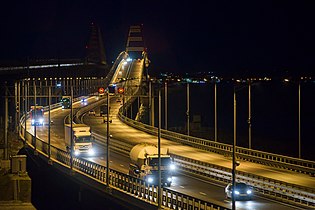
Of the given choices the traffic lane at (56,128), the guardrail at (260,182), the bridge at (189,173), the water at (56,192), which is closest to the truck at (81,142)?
the bridge at (189,173)

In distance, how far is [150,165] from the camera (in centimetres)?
4875

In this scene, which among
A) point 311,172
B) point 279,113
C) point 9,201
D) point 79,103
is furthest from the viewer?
point 279,113

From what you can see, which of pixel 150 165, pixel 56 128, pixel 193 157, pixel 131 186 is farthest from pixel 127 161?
pixel 56 128

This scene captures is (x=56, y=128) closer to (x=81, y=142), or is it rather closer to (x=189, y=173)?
(x=81, y=142)

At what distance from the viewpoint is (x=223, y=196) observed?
4466 centimetres

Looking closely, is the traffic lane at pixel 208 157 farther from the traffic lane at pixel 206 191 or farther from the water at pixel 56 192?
the water at pixel 56 192

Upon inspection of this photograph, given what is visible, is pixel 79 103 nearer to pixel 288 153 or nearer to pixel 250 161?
pixel 288 153

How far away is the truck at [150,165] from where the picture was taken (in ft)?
157

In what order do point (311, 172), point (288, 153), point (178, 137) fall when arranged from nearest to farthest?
point (311, 172) < point (178, 137) < point (288, 153)

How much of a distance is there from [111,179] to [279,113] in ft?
500

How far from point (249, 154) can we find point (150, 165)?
20506 mm

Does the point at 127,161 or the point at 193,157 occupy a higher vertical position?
the point at 193,157

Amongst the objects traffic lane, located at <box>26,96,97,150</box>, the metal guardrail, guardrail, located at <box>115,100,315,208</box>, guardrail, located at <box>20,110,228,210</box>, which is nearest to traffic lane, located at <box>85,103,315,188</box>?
the metal guardrail

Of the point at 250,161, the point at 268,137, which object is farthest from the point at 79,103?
the point at 250,161
